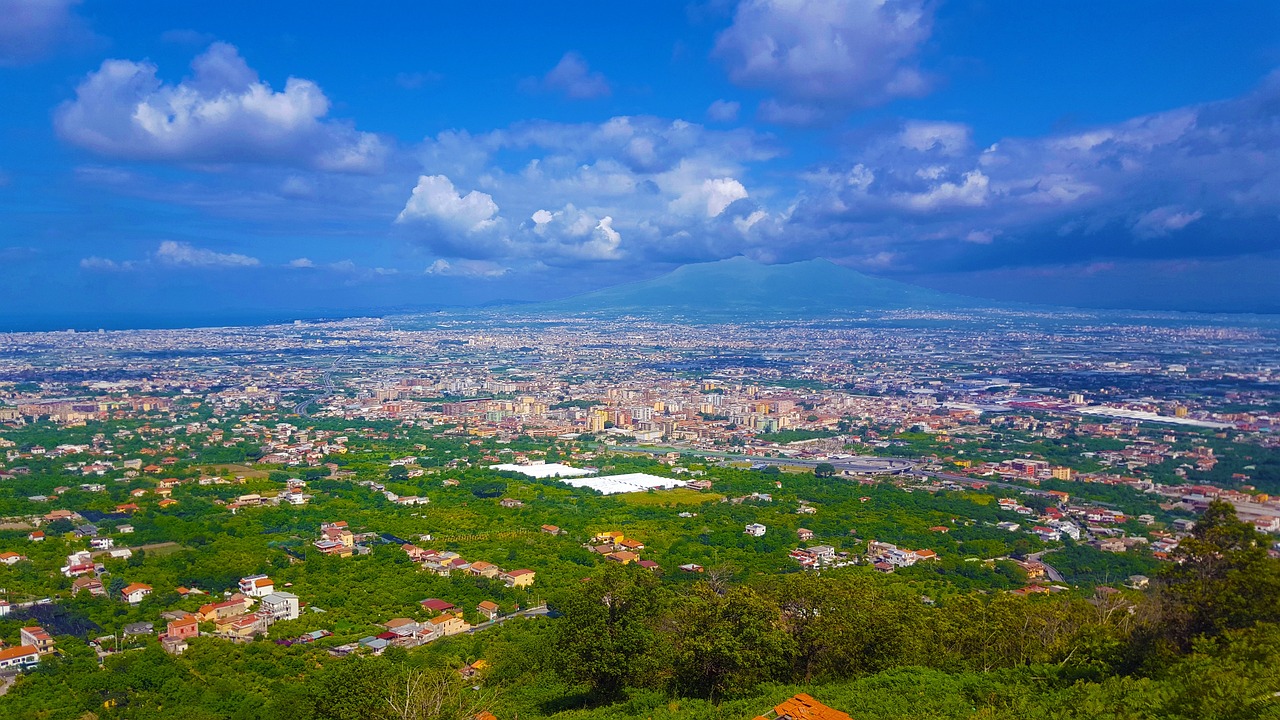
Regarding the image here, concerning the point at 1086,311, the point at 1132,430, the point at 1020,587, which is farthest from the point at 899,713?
the point at 1086,311

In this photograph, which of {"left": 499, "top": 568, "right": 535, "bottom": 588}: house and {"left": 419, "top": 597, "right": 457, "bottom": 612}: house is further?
{"left": 499, "top": 568, "right": 535, "bottom": 588}: house

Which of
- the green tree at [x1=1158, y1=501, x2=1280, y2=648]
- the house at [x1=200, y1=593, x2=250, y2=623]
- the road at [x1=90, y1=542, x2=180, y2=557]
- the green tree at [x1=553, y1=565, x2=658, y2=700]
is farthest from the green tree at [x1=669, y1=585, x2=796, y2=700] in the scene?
the road at [x1=90, y1=542, x2=180, y2=557]

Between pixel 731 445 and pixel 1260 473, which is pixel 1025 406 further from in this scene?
pixel 1260 473

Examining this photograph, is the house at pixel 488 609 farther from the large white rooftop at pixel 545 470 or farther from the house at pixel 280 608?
the large white rooftop at pixel 545 470

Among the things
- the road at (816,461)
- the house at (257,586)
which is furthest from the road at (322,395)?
the house at (257,586)

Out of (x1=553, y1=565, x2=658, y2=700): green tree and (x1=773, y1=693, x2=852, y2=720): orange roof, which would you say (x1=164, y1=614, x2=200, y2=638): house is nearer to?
(x1=553, y1=565, x2=658, y2=700): green tree

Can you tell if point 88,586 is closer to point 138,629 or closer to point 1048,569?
point 138,629

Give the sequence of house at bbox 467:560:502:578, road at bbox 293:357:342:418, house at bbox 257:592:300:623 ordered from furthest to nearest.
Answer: road at bbox 293:357:342:418
house at bbox 467:560:502:578
house at bbox 257:592:300:623
